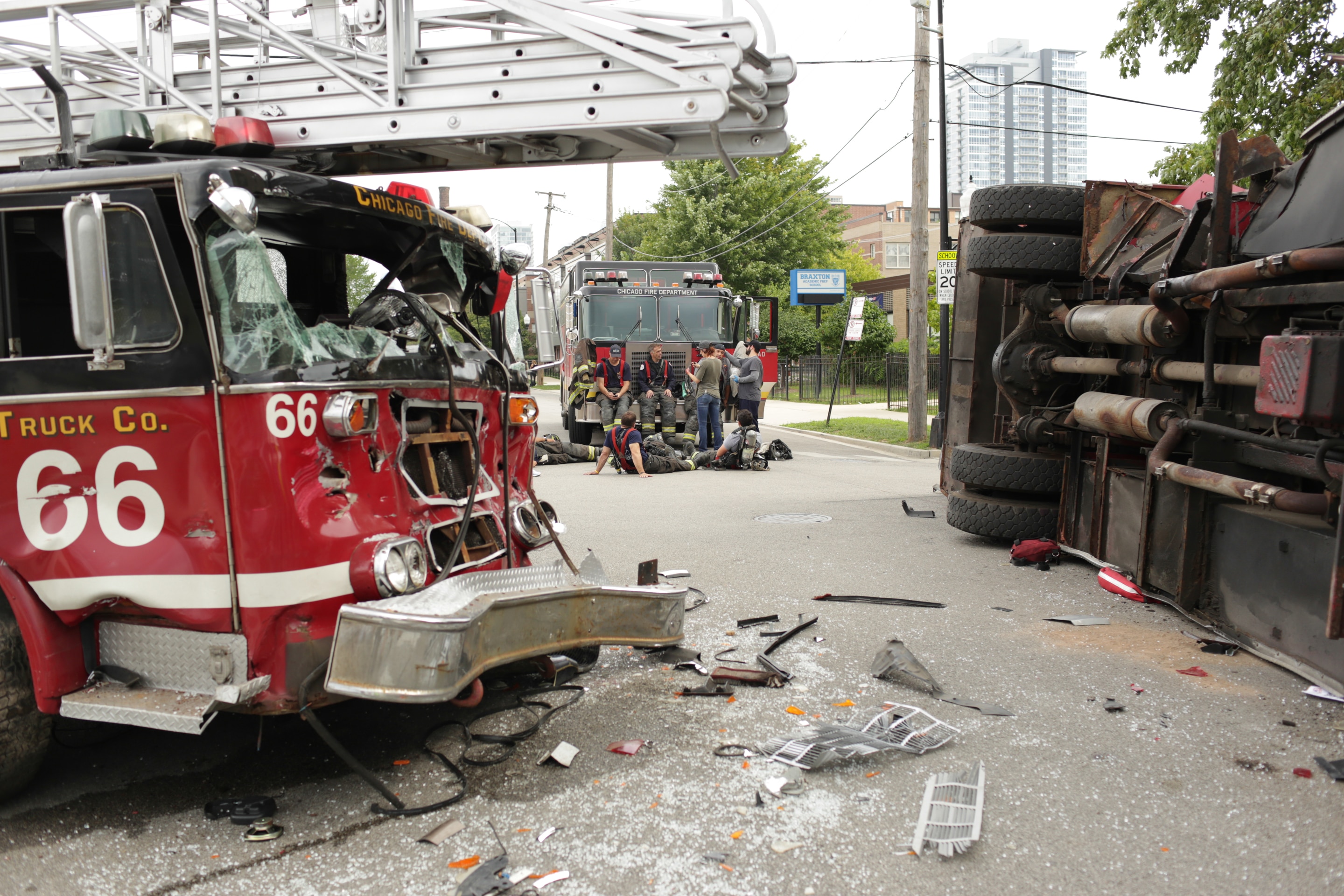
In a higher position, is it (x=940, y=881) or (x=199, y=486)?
(x=199, y=486)

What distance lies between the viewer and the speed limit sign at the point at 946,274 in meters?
15.7

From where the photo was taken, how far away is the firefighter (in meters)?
16.4

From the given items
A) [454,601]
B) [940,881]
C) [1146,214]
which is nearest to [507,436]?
[454,601]

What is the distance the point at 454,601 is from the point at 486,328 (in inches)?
92.6

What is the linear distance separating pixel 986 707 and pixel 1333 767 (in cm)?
132

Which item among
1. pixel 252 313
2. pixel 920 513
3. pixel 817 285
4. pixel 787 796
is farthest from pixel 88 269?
pixel 817 285

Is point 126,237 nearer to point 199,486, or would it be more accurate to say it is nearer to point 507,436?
point 199,486

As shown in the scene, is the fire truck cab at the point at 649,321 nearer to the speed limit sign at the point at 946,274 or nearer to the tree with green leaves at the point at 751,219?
the speed limit sign at the point at 946,274

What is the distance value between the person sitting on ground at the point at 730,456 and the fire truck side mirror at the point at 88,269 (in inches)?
471

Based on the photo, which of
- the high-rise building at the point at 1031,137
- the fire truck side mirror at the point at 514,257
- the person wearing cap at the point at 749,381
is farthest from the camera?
the high-rise building at the point at 1031,137

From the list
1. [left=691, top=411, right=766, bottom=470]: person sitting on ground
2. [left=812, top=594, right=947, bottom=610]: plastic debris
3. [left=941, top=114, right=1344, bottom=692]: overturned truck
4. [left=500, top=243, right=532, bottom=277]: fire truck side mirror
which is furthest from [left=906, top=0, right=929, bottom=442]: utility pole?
[left=500, top=243, right=532, bottom=277]: fire truck side mirror

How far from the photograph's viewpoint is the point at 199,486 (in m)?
3.44

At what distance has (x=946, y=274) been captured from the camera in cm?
1612

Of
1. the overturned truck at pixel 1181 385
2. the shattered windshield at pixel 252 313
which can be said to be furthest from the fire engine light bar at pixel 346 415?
the overturned truck at pixel 1181 385
